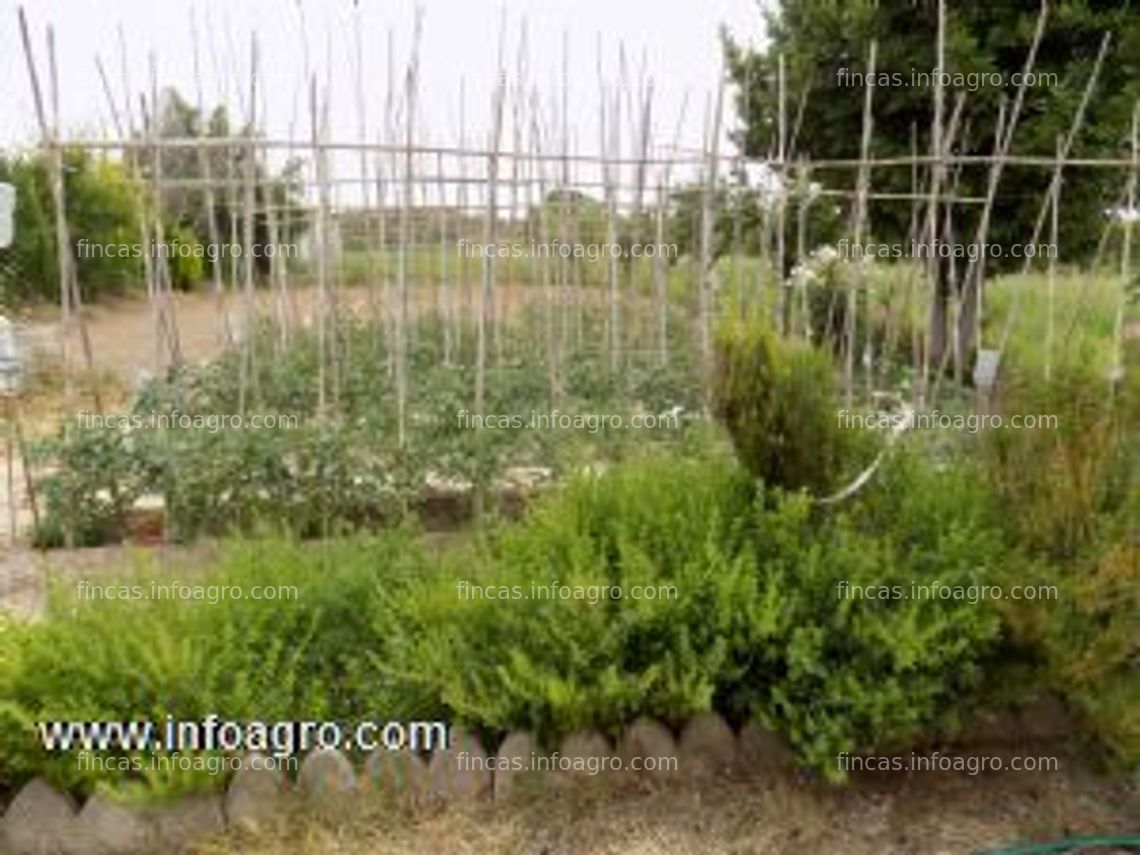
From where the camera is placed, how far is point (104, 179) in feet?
45.0

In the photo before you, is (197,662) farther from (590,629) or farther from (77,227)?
(77,227)

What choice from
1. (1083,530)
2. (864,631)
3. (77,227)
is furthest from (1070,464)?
(77,227)

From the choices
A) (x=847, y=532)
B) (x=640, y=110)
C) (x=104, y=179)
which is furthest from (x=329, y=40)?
(x=104, y=179)

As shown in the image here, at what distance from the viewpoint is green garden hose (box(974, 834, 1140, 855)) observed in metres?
2.38

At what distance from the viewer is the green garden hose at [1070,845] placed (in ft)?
7.81

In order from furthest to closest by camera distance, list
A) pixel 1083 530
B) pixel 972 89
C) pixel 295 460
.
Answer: pixel 972 89 → pixel 295 460 → pixel 1083 530

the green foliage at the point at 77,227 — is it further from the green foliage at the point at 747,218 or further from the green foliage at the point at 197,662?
the green foliage at the point at 197,662

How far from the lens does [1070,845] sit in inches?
94.9

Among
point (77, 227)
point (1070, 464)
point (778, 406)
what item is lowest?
point (1070, 464)

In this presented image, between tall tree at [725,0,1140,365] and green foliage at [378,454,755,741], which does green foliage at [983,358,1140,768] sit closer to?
green foliage at [378,454,755,741]

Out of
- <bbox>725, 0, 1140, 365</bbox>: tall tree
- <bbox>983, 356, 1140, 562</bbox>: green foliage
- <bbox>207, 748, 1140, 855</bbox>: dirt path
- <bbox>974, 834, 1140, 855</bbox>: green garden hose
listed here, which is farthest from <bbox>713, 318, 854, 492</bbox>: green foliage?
<bbox>725, 0, 1140, 365</bbox>: tall tree

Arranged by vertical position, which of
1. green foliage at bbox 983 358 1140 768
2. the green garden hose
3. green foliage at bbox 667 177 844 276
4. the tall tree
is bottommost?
the green garden hose

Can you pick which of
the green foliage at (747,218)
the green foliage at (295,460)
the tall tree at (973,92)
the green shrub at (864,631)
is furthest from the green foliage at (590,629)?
the tall tree at (973,92)

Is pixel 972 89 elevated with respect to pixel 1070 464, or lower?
elevated
